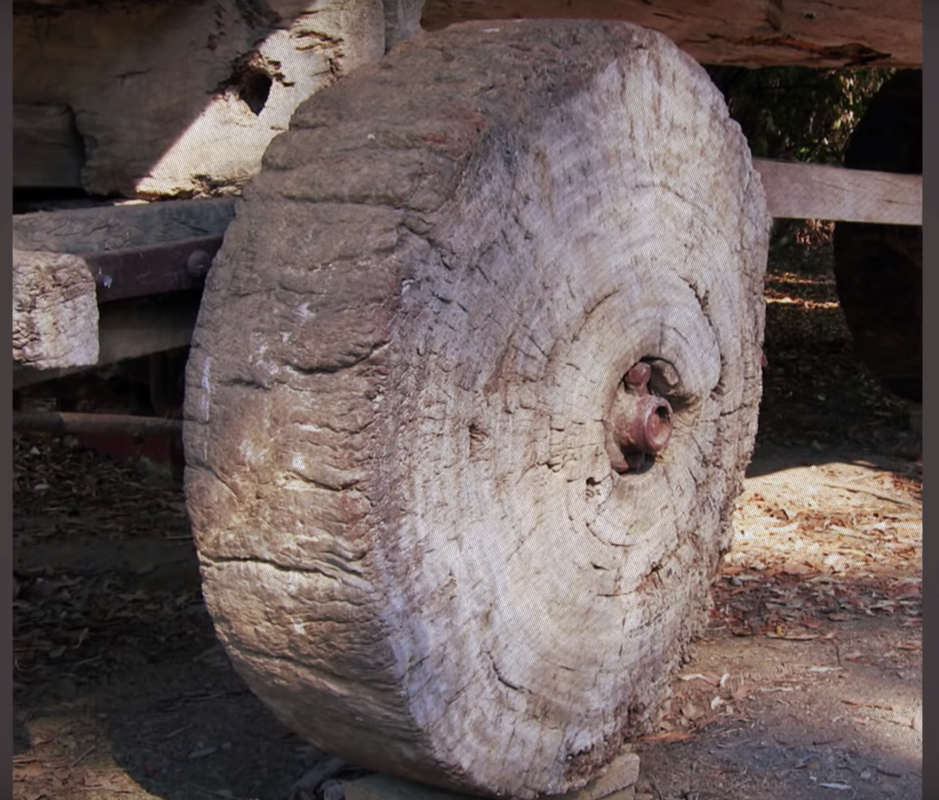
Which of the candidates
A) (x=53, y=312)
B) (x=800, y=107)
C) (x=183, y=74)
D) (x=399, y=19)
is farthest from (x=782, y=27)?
(x=800, y=107)

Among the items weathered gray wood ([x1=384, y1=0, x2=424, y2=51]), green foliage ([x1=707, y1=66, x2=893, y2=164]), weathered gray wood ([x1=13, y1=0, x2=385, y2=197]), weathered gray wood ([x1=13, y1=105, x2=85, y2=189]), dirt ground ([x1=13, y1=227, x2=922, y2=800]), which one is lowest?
dirt ground ([x1=13, y1=227, x2=922, y2=800])

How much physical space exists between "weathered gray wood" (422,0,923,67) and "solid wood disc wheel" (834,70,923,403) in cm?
139

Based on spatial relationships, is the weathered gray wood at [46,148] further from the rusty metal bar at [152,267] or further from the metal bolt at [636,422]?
the metal bolt at [636,422]

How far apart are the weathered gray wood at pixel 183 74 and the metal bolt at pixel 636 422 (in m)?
0.79

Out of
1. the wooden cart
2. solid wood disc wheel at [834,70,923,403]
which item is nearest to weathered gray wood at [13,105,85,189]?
the wooden cart

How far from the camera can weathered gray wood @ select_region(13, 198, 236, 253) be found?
6.68 feet

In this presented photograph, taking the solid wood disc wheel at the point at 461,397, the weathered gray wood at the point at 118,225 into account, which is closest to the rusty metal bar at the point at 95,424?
the weathered gray wood at the point at 118,225

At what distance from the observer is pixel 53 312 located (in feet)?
5.40

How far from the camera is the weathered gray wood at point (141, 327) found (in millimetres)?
1917

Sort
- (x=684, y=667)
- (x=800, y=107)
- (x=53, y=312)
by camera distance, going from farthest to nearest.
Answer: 1. (x=800, y=107)
2. (x=684, y=667)
3. (x=53, y=312)

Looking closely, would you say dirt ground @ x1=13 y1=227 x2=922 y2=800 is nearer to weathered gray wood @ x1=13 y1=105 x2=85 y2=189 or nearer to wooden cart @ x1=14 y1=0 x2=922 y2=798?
wooden cart @ x1=14 y1=0 x2=922 y2=798

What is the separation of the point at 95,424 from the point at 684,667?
50.1 inches

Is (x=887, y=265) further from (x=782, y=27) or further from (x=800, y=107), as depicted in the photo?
(x=800, y=107)

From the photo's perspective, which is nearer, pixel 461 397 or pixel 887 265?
pixel 461 397
